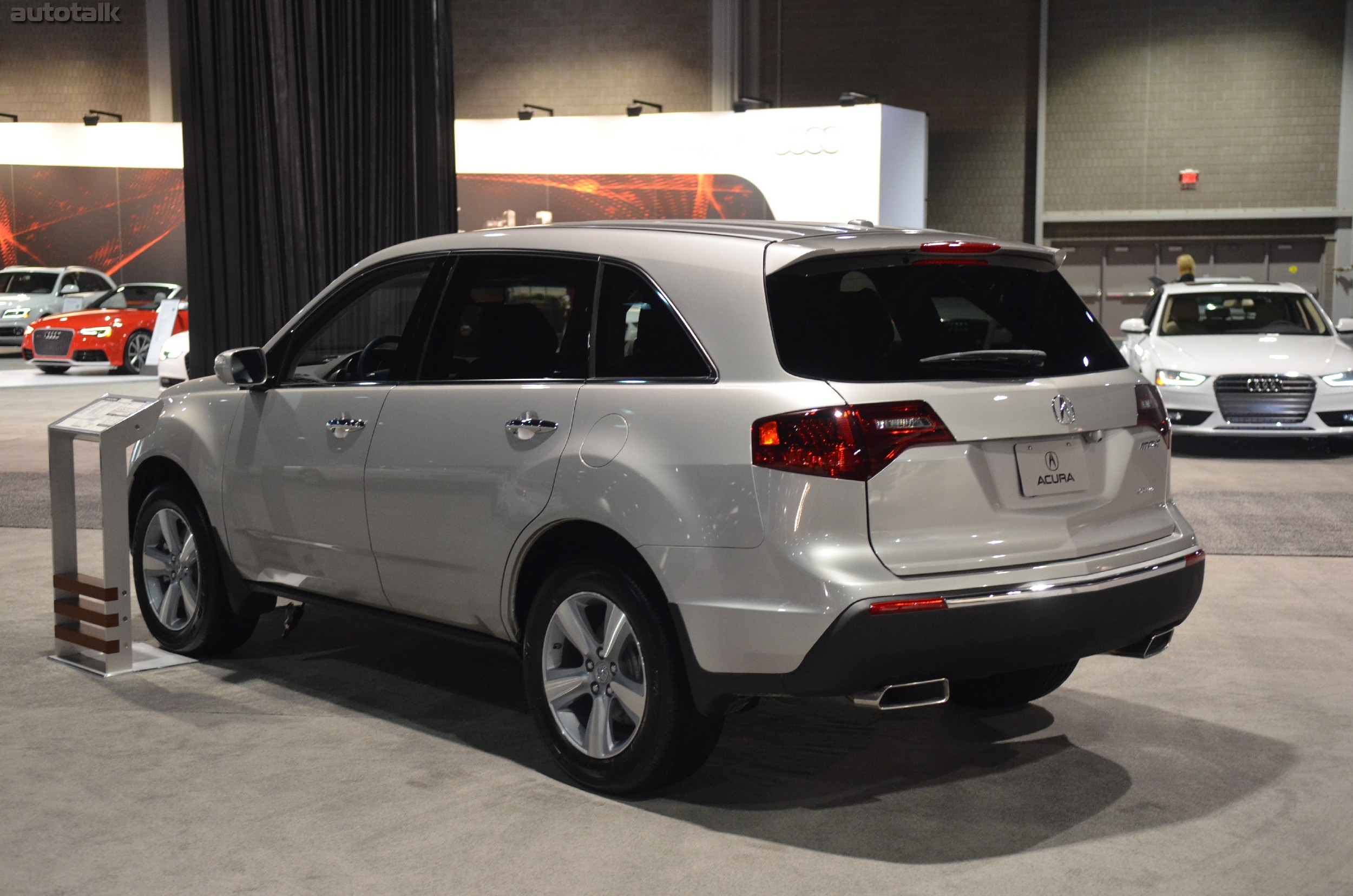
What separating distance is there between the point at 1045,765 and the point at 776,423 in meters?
1.50

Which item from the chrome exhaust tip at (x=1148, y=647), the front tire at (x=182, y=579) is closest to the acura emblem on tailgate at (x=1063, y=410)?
the chrome exhaust tip at (x=1148, y=647)

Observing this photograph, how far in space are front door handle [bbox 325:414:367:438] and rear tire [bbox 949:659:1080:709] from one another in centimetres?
211

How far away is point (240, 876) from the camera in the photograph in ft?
10.8

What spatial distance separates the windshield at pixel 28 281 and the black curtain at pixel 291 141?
1772 centimetres

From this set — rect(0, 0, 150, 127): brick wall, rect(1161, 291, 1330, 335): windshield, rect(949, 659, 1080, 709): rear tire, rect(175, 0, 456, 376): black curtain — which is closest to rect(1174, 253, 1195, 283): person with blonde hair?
rect(1161, 291, 1330, 335): windshield

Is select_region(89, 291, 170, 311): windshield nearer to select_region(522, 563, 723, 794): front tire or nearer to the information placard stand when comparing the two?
the information placard stand

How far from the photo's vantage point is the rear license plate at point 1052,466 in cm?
357

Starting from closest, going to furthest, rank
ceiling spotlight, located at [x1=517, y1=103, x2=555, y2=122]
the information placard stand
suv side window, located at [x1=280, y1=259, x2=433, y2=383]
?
suv side window, located at [x1=280, y1=259, x2=433, y2=383], the information placard stand, ceiling spotlight, located at [x1=517, y1=103, x2=555, y2=122]

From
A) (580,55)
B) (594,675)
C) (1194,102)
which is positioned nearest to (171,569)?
(594,675)

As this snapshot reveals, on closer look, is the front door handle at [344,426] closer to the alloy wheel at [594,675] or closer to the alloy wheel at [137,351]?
the alloy wheel at [594,675]

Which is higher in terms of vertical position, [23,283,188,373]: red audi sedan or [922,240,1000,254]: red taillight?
[922,240,1000,254]: red taillight

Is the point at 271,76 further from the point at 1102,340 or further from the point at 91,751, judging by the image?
the point at 1102,340

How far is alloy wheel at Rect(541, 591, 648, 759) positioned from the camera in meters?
3.73

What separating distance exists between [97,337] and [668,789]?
19.1m
